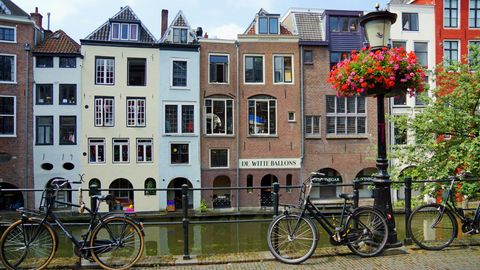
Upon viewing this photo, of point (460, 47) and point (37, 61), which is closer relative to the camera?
point (37, 61)

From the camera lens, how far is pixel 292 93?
2677 cm

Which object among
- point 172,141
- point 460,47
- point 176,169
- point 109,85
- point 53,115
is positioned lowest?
point 176,169

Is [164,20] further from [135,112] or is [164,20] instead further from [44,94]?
[44,94]

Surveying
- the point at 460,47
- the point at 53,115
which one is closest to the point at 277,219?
the point at 53,115

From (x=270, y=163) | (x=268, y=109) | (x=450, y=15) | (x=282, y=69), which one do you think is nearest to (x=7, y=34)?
(x=268, y=109)

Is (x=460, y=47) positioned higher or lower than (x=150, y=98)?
higher

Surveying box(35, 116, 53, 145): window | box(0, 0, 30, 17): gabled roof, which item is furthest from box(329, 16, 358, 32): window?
box(0, 0, 30, 17): gabled roof

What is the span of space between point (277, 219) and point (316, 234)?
0.59m

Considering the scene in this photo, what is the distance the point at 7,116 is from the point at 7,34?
17.0 ft

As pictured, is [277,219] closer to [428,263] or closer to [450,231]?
[428,263]

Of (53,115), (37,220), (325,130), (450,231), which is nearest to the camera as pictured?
(37,220)

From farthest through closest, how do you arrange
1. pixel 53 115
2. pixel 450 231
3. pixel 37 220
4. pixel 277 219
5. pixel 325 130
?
pixel 325 130
pixel 53 115
pixel 450 231
pixel 277 219
pixel 37 220

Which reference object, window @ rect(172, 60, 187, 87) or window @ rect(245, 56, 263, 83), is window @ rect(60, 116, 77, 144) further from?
window @ rect(245, 56, 263, 83)

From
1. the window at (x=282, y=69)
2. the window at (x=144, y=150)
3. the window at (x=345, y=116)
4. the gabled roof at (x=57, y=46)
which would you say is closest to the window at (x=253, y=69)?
the window at (x=282, y=69)
